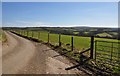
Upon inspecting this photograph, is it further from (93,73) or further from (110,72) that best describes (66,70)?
(110,72)

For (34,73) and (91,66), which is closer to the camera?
(34,73)

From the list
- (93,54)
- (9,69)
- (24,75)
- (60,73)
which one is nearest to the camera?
(24,75)

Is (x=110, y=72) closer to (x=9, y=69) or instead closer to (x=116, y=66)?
(x=116, y=66)

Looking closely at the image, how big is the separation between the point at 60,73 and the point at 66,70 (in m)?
0.75

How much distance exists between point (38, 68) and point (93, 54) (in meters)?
4.69

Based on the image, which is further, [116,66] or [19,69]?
[116,66]

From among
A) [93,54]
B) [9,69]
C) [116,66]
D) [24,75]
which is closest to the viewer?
[24,75]

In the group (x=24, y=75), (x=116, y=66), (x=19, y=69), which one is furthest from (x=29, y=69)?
(x=116, y=66)

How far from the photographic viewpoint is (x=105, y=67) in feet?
35.1

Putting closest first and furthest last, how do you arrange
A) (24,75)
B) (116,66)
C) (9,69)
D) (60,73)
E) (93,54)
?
(24,75)
(60,73)
(9,69)
(116,66)
(93,54)

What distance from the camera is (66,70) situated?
32.3 ft

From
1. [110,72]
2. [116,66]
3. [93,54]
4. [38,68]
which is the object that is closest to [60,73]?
[38,68]

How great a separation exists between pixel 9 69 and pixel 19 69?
1.54ft

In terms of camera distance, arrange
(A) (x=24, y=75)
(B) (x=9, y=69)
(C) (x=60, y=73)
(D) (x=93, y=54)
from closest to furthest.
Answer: (A) (x=24, y=75), (C) (x=60, y=73), (B) (x=9, y=69), (D) (x=93, y=54)
